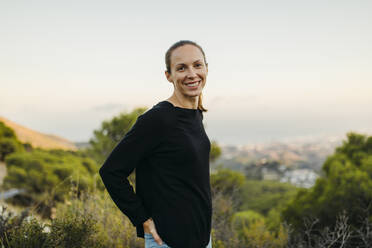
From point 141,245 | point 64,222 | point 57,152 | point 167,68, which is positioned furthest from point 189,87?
point 57,152

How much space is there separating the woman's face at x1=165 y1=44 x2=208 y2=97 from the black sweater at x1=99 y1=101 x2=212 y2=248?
0.58 ft

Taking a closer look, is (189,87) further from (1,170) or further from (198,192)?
(1,170)

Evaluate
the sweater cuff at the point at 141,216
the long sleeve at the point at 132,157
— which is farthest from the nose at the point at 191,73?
the sweater cuff at the point at 141,216

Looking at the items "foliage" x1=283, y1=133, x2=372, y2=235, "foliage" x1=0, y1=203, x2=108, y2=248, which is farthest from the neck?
"foliage" x1=283, y1=133, x2=372, y2=235

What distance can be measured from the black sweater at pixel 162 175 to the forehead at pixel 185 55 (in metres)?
0.27

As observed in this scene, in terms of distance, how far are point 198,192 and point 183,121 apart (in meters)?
0.36

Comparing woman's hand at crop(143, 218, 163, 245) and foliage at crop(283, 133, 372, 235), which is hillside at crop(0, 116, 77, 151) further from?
woman's hand at crop(143, 218, 163, 245)

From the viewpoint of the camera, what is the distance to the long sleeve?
148 cm

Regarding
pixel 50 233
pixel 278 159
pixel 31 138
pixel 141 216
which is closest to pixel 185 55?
pixel 141 216

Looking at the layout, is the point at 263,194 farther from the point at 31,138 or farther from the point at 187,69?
the point at 187,69

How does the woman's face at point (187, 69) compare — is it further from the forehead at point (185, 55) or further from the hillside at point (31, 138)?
the hillside at point (31, 138)

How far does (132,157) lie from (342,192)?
4.03 metres

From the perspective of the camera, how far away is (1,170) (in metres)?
14.6

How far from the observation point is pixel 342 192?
455 cm
